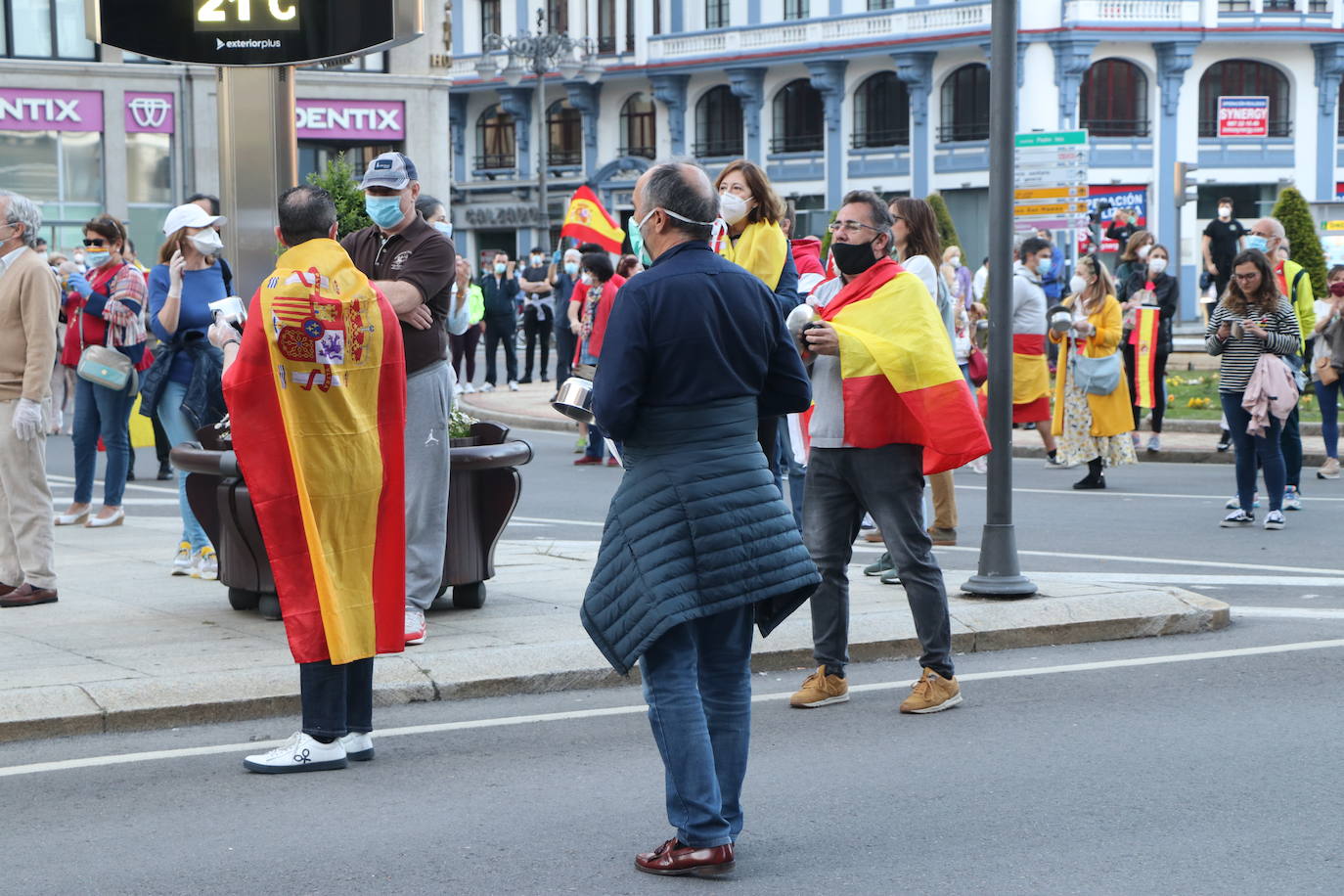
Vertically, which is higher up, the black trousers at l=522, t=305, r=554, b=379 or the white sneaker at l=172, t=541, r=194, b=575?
the black trousers at l=522, t=305, r=554, b=379

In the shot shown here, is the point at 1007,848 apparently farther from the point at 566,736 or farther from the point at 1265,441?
the point at 1265,441

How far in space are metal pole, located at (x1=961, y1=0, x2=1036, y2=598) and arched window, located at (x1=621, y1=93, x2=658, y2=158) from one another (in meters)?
47.8

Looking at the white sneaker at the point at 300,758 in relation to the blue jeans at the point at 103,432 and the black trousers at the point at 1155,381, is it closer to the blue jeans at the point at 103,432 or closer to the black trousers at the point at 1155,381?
the blue jeans at the point at 103,432

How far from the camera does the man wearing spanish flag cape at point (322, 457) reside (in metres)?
5.84

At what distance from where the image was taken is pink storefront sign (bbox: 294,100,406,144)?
1441 inches

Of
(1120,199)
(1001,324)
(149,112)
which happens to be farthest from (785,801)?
(1120,199)

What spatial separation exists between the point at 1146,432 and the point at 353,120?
2286 cm

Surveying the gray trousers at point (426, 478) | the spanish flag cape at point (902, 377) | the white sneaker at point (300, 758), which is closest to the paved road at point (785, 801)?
the white sneaker at point (300, 758)

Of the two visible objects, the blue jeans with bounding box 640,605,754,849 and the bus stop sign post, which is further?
the bus stop sign post

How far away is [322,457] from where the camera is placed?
19.4 ft

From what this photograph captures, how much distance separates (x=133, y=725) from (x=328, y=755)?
1.00m

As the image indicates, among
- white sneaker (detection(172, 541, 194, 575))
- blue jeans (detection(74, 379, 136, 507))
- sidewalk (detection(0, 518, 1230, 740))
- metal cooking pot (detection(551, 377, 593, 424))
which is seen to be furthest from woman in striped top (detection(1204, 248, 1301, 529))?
metal cooking pot (detection(551, 377, 593, 424))

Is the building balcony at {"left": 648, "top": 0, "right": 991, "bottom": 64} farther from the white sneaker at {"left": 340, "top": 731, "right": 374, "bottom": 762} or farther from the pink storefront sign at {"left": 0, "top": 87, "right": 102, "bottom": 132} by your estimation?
the white sneaker at {"left": 340, "top": 731, "right": 374, "bottom": 762}

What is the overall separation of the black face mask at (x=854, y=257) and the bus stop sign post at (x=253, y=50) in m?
2.62
